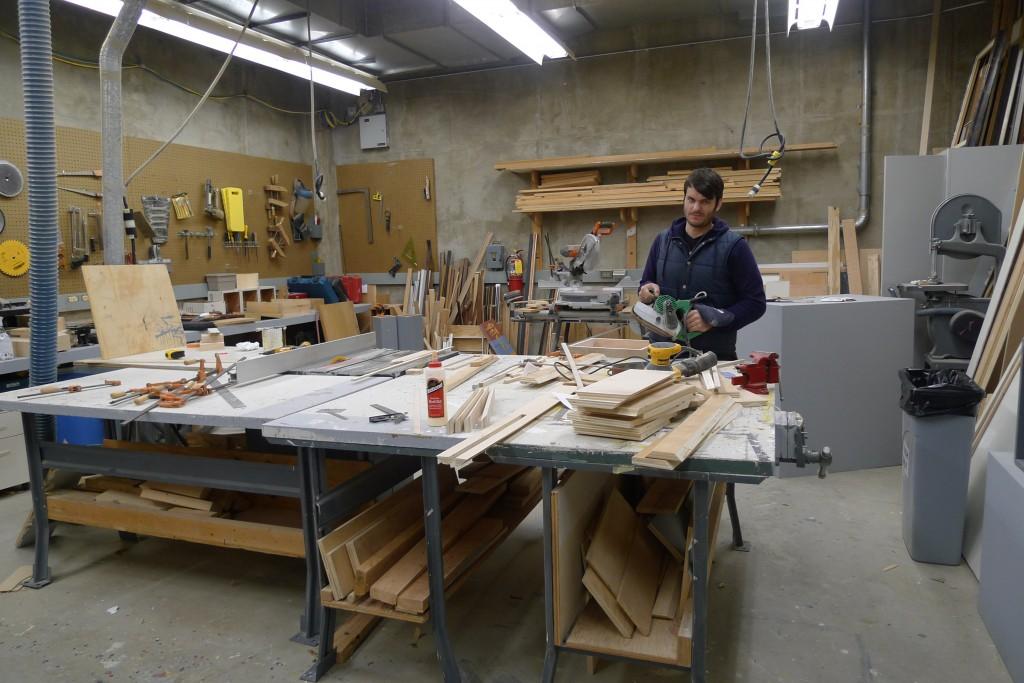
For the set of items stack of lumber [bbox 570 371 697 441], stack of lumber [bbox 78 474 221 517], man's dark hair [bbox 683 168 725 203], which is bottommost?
stack of lumber [bbox 78 474 221 517]

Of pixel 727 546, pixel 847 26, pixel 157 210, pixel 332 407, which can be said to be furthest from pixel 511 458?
pixel 847 26

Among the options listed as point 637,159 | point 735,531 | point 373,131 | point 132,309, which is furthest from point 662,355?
point 373,131

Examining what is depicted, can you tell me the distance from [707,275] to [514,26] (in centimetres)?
279

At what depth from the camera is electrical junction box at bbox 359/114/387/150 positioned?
6.98m

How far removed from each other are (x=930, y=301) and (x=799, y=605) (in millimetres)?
2420

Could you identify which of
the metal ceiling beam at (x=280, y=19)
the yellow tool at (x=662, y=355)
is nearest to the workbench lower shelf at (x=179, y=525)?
the yellow tool at (x=662, y=355)

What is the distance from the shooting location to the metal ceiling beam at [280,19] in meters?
4.98

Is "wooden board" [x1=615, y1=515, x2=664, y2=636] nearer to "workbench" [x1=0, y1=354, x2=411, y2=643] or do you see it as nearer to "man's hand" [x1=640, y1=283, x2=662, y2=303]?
"workbench" [x1=0, y1=354, x2=411, y2=643]

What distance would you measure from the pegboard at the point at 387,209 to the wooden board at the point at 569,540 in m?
5.22

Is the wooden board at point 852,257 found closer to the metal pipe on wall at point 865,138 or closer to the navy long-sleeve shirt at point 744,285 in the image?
the metal pipe on wall at point 865,138

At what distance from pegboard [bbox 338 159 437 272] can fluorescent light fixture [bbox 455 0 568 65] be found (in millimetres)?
1958

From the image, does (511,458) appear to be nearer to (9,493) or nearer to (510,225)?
(9,493)

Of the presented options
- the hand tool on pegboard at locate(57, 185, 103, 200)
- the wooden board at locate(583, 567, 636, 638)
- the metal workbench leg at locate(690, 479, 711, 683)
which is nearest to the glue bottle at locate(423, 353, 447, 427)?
the wooden board at locate(583, 567, 636, 638)

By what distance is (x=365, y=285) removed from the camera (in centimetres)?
693
